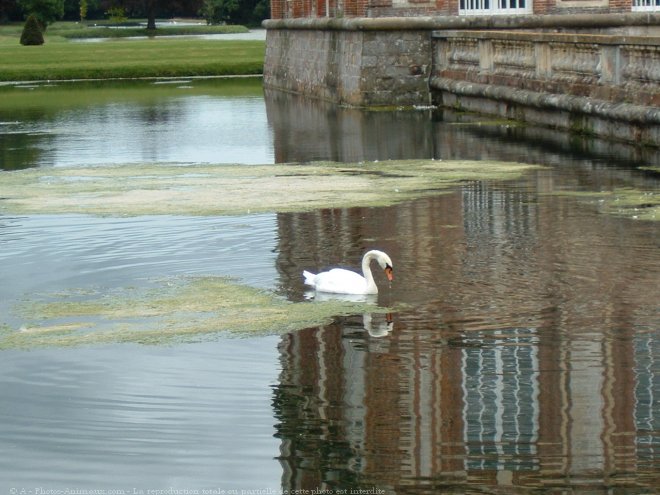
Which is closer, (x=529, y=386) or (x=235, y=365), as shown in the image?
(x=529, y=386)

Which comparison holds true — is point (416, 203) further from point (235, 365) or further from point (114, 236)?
point (235, 365)

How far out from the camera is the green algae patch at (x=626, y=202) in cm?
1357

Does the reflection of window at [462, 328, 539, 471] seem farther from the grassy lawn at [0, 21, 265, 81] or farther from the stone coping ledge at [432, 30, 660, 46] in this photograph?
the grassy lawn at [0, 21, 265, 81]

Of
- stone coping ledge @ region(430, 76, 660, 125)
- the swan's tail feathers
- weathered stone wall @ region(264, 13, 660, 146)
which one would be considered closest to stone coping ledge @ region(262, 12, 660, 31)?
weathered stone wall @ region(264, 13, 660, 146)

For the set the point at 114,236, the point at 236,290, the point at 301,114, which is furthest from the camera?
the point at 301,114

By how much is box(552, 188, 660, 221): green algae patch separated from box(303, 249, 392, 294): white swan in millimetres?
4158

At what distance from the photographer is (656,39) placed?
63.9ft

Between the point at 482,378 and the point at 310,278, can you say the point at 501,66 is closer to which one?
the point at 310,278

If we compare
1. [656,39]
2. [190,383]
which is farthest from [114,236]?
[656,39]

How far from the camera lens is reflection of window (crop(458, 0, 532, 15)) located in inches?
1300

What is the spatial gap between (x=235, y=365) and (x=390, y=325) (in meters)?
1.28

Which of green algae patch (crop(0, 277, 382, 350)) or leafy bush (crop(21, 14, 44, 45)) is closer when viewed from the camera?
green algae patch (crop(0, 277, 382, 350))

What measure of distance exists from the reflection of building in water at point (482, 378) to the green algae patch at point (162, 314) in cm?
41

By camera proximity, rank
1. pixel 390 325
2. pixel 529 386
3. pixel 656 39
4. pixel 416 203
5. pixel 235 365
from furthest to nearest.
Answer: pixel 656 39, pixel 416 203, pixel 390 325, pixel 235 365, pixel 529 386
